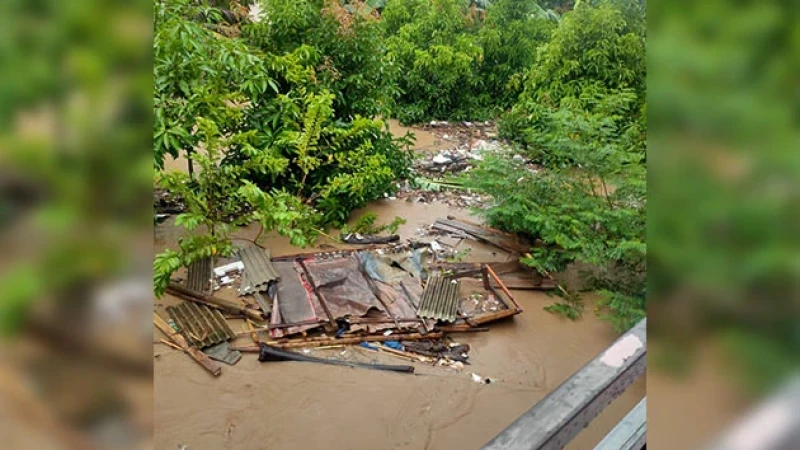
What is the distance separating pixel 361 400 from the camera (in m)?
3.70

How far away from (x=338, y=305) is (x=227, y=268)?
115cm

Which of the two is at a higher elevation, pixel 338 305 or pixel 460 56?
pixel 460 56

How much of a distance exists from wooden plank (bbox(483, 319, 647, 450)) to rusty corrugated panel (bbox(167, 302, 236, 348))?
3.31 metres

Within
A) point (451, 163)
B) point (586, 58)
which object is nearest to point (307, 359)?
point (451, 163)

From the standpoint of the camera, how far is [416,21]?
11.4 meters

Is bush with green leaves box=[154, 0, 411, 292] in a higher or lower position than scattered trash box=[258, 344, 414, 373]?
higher

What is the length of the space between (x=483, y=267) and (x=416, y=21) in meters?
7.50

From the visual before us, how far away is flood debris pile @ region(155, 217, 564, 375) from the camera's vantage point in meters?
4.17

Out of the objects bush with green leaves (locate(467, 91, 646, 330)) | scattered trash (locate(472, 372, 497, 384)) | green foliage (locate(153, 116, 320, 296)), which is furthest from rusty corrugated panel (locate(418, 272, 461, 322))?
green foliage (locate(153, 116, 320, 296))
